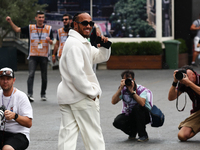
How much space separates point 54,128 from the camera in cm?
A: 718

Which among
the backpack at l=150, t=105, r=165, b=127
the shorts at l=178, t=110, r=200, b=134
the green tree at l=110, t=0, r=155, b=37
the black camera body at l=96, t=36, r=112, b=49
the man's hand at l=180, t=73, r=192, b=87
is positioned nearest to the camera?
the black camera body at l=96, t=36, r=112, b=49

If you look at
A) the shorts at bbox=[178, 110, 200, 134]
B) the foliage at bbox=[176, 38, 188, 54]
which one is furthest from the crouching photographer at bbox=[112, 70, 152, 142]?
the foliage at bbox=[176, 38, 188, 54]

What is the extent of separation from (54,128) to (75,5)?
1081 cm

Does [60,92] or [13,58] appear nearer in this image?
[60,92]

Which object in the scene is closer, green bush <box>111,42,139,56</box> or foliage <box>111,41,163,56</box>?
foliage <box>111,41,163,56</box>

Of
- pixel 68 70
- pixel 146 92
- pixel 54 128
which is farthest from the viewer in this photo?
pixel 54 128

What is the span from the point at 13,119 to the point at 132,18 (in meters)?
12.4

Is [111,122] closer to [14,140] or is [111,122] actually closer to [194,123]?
[194,123]

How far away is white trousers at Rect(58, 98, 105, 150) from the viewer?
446 cm

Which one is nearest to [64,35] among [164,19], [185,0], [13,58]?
[13,58]

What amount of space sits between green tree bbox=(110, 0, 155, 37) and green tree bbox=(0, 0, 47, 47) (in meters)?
2.71

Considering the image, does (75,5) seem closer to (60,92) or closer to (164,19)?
(164,19)

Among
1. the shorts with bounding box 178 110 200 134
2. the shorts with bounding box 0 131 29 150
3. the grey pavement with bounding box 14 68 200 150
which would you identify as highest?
the shorts with bounding box 0 131 29 150

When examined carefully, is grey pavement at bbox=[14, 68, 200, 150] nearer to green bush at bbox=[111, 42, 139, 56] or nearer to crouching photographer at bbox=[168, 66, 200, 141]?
crouching photographer at bbox=[168, 66, 200, 141]
